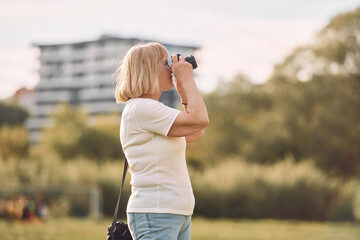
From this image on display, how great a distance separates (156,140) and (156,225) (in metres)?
0.42

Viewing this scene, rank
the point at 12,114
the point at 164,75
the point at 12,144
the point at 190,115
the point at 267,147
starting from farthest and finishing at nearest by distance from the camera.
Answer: the point at 12,114 < the point at 12,144 < the point at 267,147 < the point at 164,75 < the point at 190,115

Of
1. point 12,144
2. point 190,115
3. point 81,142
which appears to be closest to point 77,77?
point 12,144

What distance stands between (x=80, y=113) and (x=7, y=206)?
19.3 meters

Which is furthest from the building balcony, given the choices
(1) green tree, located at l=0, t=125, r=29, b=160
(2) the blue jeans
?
(2) the blue jeans

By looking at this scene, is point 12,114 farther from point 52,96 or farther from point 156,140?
point 156,140

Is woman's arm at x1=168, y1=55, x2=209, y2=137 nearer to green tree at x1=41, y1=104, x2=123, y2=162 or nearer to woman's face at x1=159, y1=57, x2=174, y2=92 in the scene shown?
woman's face at x1=159, y1=57, x2=174, y2=92

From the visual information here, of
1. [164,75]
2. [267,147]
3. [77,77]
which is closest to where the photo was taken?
[164,75]

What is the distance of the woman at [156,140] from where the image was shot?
10.2ft

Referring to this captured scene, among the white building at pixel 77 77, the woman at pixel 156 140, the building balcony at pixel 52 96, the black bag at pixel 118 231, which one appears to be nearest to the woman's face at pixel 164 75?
the woman at pixel 156 140

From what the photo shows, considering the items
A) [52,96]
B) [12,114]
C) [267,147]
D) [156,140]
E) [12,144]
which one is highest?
[156,140]

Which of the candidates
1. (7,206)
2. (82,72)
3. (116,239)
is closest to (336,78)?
(7,206)

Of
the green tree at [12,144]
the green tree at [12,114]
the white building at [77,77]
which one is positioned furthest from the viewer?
the white building at [77,77]

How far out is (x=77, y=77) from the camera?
3863 inches

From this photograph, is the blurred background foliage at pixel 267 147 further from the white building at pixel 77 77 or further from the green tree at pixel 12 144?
the white building at pixel 77 77
